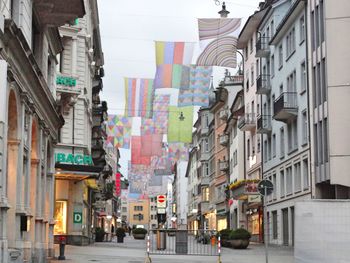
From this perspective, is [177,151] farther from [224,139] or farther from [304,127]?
[224,139]

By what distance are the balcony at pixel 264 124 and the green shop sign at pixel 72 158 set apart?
14290 millimetres

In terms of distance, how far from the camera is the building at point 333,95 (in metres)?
36.0

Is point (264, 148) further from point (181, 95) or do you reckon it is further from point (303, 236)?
point (303, 236)

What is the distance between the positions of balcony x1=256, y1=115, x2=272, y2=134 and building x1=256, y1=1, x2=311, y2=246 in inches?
3.1

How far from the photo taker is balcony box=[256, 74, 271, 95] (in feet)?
174

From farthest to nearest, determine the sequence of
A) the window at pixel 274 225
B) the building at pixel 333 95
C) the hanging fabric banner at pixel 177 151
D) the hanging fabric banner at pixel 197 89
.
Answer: the window at pixel 274 225 < the hanging fabric banner at pixel 177 151 < the building at pixel 333 95 < the hanging fabric banner at pixel 197 89

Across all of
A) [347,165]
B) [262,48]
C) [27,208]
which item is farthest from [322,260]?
[262,48]

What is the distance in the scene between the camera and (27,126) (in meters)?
22.4

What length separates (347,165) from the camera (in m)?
35.7

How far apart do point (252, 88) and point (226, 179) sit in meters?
18.7

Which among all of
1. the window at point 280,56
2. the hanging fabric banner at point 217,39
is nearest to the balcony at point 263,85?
the window at point 280,56

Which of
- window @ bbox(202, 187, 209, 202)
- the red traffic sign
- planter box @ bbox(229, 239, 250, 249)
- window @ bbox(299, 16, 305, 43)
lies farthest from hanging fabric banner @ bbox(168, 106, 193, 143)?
window @ bbox(202, 187, 209, 202)

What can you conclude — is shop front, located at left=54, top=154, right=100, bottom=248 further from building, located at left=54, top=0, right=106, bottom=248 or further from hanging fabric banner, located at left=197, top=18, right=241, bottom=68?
hanging fabric banner, located at left=197, top=18, right=241, bottom=68

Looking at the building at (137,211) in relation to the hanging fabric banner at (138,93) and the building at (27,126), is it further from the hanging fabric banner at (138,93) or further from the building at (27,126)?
the building at (27,126)
